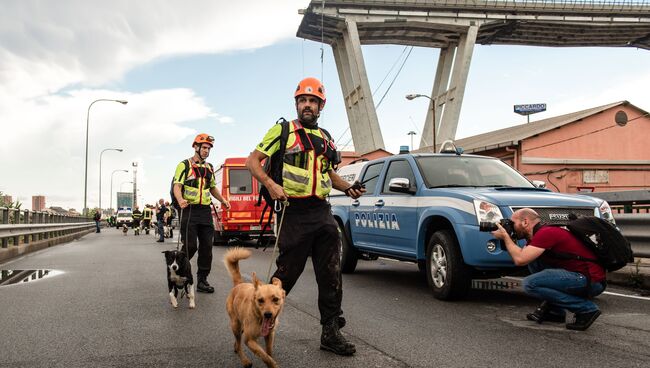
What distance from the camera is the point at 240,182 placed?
65.6 ft

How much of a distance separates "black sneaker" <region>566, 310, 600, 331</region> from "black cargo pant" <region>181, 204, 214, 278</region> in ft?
15.9

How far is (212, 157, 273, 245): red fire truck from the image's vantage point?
1914cm

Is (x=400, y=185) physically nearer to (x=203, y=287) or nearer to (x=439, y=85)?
(x=203, y=287)

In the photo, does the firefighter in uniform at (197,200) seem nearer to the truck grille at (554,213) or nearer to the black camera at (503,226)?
the black camera at (503,226)

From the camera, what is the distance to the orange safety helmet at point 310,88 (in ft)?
15.0

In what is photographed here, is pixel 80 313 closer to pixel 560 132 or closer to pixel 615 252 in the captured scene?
pixel 615 252

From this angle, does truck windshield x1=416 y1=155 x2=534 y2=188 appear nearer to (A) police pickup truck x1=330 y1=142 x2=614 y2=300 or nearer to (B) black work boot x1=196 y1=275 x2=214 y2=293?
(A) police pickup truck x1=330 y1=142 x2=614 y2=300

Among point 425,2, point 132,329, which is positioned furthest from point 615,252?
point 425,2

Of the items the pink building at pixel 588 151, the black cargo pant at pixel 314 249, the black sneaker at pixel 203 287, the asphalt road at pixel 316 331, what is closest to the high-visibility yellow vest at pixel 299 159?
the black cargo pant at pixel 314 249

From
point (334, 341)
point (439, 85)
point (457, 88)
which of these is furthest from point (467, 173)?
point (439, 85)

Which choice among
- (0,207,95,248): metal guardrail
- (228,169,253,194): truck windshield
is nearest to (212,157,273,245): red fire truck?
(228,169,253,194): truck windshield

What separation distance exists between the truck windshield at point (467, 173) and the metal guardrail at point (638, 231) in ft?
5.29

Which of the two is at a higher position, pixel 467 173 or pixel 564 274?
pixel 467 173

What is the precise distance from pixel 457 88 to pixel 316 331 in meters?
46.2
